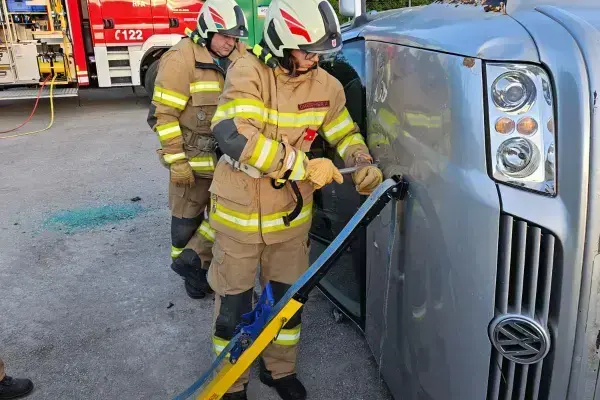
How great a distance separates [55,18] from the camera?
9367 millimetres

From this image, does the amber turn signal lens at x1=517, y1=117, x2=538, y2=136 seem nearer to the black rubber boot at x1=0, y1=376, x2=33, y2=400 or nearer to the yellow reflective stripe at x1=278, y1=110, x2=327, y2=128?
the yellow reflective stripe at x1=278, y1=110, x2=327, y2=128

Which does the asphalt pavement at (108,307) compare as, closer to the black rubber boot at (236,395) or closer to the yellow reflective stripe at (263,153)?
the black rubber boot at (236,395)

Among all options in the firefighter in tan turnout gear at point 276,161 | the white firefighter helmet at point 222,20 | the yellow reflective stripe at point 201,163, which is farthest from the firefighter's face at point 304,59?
the yellow reflective stripe at point 201,163

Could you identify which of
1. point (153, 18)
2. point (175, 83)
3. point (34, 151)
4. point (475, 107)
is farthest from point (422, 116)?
point (153, 18)

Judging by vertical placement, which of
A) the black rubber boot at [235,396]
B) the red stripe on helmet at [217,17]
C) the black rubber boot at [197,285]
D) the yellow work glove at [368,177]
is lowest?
the black rubber boot at [235,396]

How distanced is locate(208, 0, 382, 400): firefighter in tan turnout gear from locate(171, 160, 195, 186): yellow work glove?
2.74ft

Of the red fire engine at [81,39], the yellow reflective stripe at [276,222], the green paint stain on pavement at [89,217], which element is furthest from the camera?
the red fire engine at [81,39]

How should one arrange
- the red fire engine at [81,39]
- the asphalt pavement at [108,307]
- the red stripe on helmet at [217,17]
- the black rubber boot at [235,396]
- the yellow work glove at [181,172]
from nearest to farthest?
the black rubber boot at [235,396] → the asphalt pavement at [108,307] → the red stripe on helmet at [217,17] → the yellow work glove at [181,172] → the red fire engine at [81,39]

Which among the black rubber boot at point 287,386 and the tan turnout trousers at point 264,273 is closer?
the tan turnout trousers at point 264,273

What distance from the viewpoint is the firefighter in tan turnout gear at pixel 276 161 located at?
2.04m

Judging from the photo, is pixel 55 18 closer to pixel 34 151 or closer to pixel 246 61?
pixel 34 151

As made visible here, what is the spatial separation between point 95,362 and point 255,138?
153 centimetres

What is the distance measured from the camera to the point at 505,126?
146cm

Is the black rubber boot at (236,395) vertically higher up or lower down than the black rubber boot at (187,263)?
lower down
